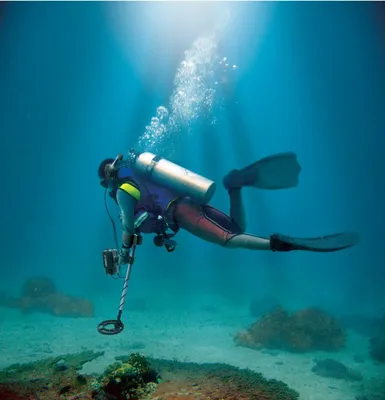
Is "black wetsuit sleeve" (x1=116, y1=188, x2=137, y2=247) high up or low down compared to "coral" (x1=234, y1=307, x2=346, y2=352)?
up

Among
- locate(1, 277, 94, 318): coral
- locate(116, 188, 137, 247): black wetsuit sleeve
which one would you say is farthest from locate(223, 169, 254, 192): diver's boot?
locate(1, 277, 94, 318): coral

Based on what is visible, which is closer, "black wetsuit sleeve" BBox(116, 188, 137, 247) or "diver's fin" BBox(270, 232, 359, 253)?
"diver's fin" BBox(270, 232, 359, 253)

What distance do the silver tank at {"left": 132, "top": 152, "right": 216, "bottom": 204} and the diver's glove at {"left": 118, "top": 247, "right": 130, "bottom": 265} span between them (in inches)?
52.3

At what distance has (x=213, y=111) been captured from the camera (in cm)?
4584

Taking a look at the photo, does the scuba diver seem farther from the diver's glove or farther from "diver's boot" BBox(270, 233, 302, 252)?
"diver's boot" BBox(270, 233, 302, 252)

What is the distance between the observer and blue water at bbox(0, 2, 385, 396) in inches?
1167

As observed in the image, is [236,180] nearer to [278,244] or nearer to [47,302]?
[278,244]

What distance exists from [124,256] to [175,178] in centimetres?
160

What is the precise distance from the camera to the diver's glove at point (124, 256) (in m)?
4.57

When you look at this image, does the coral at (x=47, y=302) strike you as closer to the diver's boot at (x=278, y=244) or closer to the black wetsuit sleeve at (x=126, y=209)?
the black wetsuit sleeve at (x=126, y=209)

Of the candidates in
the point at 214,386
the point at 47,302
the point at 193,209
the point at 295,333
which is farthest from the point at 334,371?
the point at 47,302

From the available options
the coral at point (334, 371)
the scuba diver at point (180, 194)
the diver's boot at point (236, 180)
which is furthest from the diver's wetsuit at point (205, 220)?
the coral at point (334, 371)

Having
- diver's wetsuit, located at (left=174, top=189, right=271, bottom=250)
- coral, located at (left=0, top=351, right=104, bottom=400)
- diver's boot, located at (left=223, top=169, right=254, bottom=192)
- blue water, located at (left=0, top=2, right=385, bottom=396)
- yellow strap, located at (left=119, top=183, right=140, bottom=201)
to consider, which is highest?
blue water, located at (left=0, top=2, right=385, bottom=396)

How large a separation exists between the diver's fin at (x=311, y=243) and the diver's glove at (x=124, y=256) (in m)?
2.23
